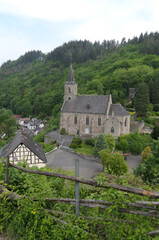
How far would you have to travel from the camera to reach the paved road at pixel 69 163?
904 inches

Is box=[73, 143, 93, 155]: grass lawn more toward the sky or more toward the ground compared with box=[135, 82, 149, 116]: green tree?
more toward the ground

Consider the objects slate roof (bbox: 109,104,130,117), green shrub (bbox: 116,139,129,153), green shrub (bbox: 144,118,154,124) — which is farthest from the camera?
green shrub (bbox: 144,118,154,124)

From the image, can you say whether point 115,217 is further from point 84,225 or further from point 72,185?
point 72,185

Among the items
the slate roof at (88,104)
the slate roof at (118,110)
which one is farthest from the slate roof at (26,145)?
the slate roof at (118,110)

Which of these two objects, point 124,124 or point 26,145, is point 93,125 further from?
point 26,145

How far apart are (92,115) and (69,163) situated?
12782 mm

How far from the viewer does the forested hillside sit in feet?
200

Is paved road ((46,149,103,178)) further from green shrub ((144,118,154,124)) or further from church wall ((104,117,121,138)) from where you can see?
green shrub ((144,118,154,124))

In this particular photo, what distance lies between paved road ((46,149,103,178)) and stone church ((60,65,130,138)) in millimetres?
8170

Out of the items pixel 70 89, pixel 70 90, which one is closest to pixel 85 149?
pixel 70 90

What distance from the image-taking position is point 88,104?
35844 mm

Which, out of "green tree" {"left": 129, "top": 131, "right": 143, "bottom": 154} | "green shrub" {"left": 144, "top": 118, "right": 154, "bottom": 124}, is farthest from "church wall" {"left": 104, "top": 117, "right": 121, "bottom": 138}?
"green shrub" {"left": 144, "top": 118, "right": 154, "bottom": 124}

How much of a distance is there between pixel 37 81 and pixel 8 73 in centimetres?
5231

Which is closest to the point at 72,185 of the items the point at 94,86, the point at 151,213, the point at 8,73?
the point at 151,213
